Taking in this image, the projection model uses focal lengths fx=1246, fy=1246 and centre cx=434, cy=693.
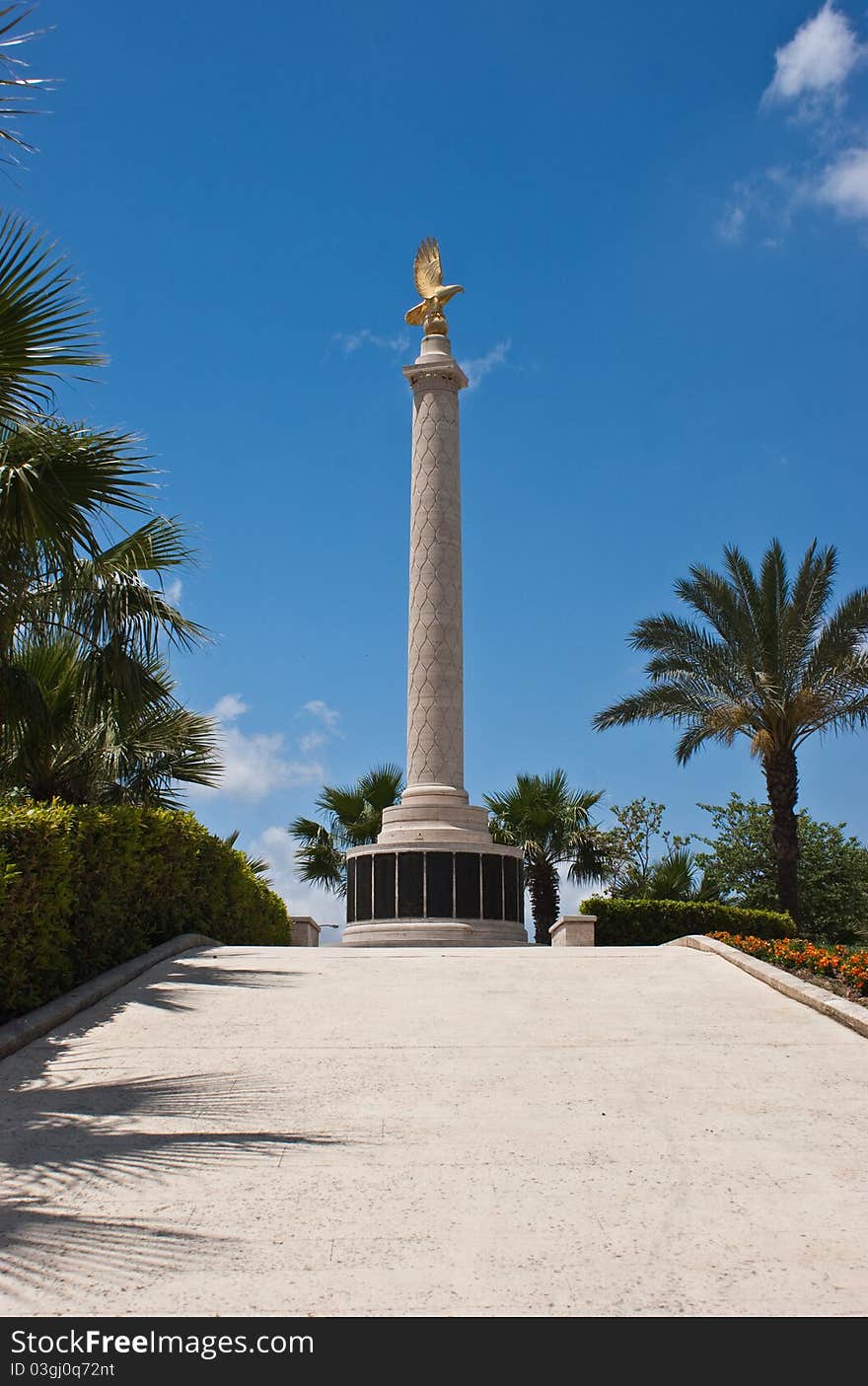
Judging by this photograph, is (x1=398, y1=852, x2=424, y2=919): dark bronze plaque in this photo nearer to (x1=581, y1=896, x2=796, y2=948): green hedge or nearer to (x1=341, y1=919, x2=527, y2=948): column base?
(x1=341, y1=919, x2=527, y2=948): column base

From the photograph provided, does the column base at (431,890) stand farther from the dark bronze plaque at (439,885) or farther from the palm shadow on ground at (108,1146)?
the palm shadow on ground at (108,1146)

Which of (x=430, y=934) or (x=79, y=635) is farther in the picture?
(x=430, y=934)

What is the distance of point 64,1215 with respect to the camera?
5410 millimetres

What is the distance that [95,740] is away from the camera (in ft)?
45.3

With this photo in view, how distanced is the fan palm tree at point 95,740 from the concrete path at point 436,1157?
2450 mm

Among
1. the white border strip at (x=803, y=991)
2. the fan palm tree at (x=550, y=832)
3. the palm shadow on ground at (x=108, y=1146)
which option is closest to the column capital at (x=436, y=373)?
the fan palm tree at (x=550, y=832)

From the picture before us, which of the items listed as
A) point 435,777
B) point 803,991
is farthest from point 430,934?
point 803,991

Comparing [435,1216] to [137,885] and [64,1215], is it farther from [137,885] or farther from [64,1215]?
[137,885]

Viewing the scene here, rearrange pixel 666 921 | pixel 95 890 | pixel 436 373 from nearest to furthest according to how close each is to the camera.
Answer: pixel 95 890 → pixel 666 921 → pixel 436 373

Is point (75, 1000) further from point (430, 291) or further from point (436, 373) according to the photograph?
point (430, 291)

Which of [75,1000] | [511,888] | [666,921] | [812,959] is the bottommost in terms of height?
[75,1000]

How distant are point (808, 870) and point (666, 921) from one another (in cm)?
775

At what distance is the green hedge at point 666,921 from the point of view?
21.6 meters
